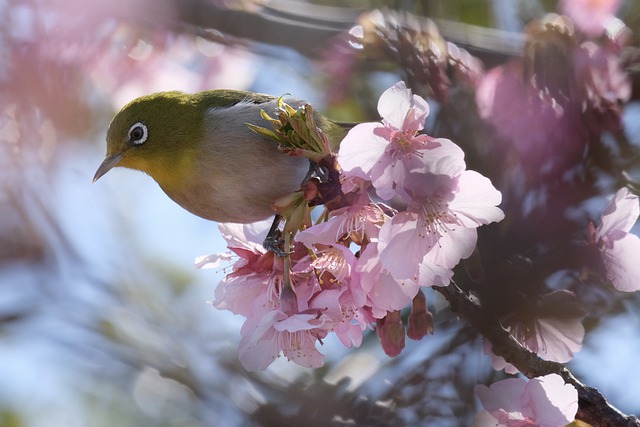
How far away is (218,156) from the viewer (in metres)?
2.54

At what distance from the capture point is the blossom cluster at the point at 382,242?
66.0 inches

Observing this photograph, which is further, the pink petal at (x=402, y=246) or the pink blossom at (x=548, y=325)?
the pink blossom at (x=548, y=325)

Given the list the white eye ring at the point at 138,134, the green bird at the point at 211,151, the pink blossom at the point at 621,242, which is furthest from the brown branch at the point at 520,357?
the white eye ring at the point at 138,134

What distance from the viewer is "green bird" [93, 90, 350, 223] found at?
8.07ft

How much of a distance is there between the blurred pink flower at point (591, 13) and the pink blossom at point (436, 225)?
1700 millimetres

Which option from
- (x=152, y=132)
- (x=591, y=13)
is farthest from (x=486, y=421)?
(x=591, y=13)

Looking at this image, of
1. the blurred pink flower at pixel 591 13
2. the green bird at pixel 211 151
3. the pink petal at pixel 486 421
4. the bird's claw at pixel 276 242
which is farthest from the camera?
the blurred pink flower at pixel 591 13

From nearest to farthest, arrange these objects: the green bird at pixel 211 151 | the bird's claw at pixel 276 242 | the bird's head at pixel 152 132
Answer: the bird's claw at pixel 276 242 → the green bird at pixel 211 151 → the bird's head at pixel 152 132

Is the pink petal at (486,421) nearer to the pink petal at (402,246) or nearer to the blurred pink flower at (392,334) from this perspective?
the blurred pink flower at (392,334)

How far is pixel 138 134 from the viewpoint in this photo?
2787 mm

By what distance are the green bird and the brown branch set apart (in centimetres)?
80

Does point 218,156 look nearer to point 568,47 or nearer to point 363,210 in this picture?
point 363,210

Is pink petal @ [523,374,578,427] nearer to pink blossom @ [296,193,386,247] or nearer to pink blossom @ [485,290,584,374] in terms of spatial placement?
pink blossom @ [485,290,584,374]

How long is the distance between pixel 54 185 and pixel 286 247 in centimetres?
177
